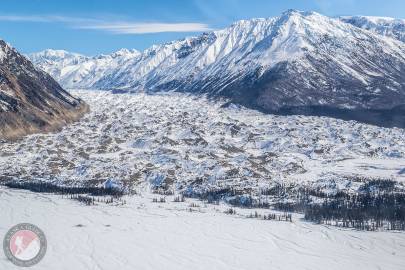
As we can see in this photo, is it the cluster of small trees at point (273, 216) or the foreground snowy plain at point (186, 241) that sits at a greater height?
the cluster of small trees at point (273, 216)

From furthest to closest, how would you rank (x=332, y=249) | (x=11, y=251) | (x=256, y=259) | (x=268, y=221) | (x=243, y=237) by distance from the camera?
(x=268, y=221), (x=243, y=237), (x=332, y=249), (x=256, y=259), (x=11, y=251)

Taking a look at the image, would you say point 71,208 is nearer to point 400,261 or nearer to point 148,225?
point 148,225

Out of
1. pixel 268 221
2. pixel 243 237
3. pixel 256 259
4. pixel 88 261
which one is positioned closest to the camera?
pixel 88 261

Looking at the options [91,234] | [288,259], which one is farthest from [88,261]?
[288,259]

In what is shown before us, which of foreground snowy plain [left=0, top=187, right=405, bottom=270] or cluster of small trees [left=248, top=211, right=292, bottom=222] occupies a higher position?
cluster of small trees [left=248, top=211, right=292, bottom=222]

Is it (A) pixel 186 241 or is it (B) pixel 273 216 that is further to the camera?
(B) pixel 273 216

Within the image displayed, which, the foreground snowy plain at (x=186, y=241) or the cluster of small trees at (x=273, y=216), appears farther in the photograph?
the cluster of small trees at (x=273, y=216)

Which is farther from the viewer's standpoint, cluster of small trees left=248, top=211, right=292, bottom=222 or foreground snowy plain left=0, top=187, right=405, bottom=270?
cluster of small trees left=248, top=211, right=292, bottom=222

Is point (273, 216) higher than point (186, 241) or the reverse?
higher
